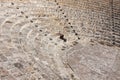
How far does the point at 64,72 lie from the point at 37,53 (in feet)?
2.95

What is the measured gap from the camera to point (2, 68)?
6.11 m

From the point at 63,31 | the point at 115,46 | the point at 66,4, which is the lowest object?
the point at 115,46

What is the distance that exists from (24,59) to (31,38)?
122 centimetres

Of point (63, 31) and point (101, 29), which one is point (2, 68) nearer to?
point (63, 31)

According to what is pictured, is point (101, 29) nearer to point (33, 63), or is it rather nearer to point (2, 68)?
point (33, 63)

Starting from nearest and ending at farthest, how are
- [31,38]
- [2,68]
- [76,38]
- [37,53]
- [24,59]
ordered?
[2,68] → [24,59] → [37,53] → [31,38] → [76,38]

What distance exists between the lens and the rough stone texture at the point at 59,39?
21.9ft

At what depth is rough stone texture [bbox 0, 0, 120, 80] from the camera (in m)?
6.69

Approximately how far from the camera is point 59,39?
8.52m

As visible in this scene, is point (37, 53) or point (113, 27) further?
point (113, 27)

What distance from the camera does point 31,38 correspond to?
25.7 feet

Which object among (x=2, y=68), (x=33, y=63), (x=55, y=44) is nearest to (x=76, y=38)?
(x=55, y=44)

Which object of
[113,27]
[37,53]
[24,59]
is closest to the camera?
[24,59]

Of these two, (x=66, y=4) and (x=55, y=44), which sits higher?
(x=66, y=4)
